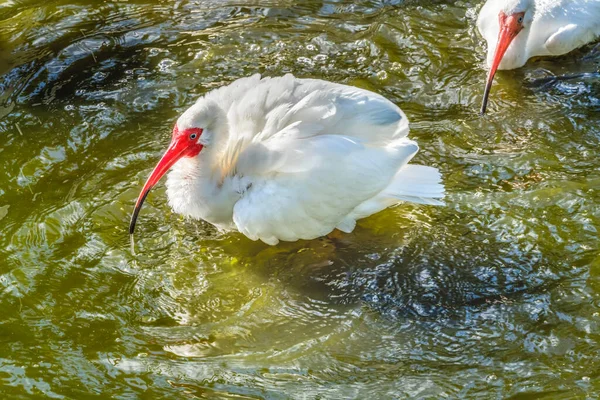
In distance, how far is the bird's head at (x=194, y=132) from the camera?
4254 millimetres

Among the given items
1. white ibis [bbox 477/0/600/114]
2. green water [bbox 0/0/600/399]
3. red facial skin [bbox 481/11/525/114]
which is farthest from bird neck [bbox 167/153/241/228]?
white ibis [bbox 477/0/600/114]

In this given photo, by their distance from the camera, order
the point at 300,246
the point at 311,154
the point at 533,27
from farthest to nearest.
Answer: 1. the point at 533,27
2. the point at 300,246
3. the point at 311,154

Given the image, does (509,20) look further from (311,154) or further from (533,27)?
(311,154)

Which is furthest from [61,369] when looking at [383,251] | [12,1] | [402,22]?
[12,1]

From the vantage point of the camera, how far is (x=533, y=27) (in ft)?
20.3

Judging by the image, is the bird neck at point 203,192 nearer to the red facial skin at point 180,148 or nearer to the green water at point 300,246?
the red facial skin at point 180,148

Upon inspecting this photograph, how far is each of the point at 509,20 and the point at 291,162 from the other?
2.70 m

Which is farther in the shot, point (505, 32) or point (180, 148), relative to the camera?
point (505, 32)

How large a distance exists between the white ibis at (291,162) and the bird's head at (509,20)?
5.85ft

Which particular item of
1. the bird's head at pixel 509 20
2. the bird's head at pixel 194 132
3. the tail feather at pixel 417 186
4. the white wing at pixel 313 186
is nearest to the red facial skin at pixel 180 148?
the bird's head at pixel 194 132

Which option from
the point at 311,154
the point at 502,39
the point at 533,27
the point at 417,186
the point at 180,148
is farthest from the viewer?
the point at 533,27

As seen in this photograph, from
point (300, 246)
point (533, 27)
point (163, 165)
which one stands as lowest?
point (300, 246)

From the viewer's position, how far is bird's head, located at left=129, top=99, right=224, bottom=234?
4.25 meters

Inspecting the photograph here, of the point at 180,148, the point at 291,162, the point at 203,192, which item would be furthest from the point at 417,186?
the point at 180,148
